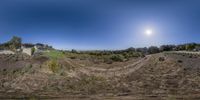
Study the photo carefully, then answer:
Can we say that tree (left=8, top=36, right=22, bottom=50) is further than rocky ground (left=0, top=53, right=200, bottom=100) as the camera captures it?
Yes

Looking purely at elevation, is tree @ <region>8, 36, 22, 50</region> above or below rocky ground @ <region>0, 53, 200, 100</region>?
above

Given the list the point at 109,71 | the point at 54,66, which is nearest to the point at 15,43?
the point at 54,66

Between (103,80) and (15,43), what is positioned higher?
(15,43)

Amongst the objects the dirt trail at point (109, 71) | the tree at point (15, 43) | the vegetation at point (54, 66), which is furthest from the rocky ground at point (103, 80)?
the tree at point (15, 43)

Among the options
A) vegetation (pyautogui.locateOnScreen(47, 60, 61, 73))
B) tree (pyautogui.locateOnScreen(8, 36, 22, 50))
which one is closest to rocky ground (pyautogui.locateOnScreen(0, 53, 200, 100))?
vegetation (pyautogui.locateOnScreen(47, 60, 61, 73))

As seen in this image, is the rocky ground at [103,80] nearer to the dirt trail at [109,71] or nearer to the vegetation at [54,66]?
the dirt trail at [109,71]

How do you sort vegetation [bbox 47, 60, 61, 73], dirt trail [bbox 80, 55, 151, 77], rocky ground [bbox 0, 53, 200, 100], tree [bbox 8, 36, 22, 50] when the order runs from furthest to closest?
tree [bbox 8, 36, 22, 50], vegetation [bbox 47, 60, 61, 73], dirt trail [bbox 80, 55, 151, 77], rocky ground [bbox 0, 53, 200, 100]

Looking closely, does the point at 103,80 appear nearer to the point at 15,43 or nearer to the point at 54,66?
the point at 54,66

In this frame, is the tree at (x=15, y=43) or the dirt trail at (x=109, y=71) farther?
the tree at (x=15, y=43)

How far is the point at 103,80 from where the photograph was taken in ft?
140

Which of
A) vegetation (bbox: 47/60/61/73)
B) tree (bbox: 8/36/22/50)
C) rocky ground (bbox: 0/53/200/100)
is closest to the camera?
rocky ground (bbox: 0/53/200/100)

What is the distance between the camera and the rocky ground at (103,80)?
112 ft

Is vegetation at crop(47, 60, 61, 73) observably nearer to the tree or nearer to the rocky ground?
the rocky ground

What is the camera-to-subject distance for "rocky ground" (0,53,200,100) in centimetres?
3406
